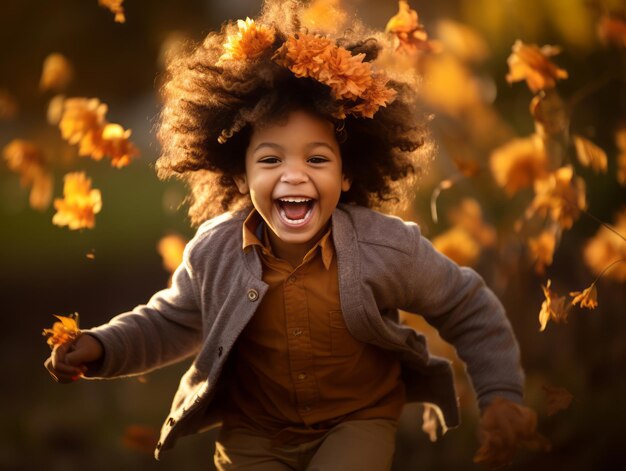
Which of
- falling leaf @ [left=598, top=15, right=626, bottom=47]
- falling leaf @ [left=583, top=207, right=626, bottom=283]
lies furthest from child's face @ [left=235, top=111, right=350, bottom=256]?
falling leaf @ [left=583, top=207, right=626, bottom=283]

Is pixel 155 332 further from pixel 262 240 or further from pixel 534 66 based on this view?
pixel 534 66

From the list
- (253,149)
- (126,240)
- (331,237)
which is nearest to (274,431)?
(331,237)

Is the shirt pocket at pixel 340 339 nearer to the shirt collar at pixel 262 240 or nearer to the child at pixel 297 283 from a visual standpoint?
the child at pixel 297 283

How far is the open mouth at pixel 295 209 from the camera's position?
209 cm

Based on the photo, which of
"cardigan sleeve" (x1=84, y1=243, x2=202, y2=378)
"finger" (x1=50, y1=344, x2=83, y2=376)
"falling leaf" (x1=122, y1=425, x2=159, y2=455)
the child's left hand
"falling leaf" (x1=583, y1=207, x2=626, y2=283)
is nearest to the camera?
the child's left hand

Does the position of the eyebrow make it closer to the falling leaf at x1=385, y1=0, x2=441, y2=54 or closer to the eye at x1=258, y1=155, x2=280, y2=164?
the eye at x1=258, y1=155, x2=280, y2=164

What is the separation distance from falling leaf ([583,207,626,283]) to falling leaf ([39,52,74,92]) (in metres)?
1.83

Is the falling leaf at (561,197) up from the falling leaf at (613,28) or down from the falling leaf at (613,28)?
down

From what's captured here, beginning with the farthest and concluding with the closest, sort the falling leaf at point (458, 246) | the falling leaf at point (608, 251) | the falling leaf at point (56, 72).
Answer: the falling leaf at point (56, 72) → the falling leaf at point (608, 251) → the falling leaf at point (458, 246)

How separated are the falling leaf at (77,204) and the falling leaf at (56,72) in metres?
1.07

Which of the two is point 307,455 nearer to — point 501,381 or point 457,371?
point 501,381

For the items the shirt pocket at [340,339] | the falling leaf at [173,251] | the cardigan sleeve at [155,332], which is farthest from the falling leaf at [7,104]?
the shirt pocket at [340,339]

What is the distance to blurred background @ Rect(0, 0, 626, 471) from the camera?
299 cm

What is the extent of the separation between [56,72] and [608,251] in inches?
73.6
